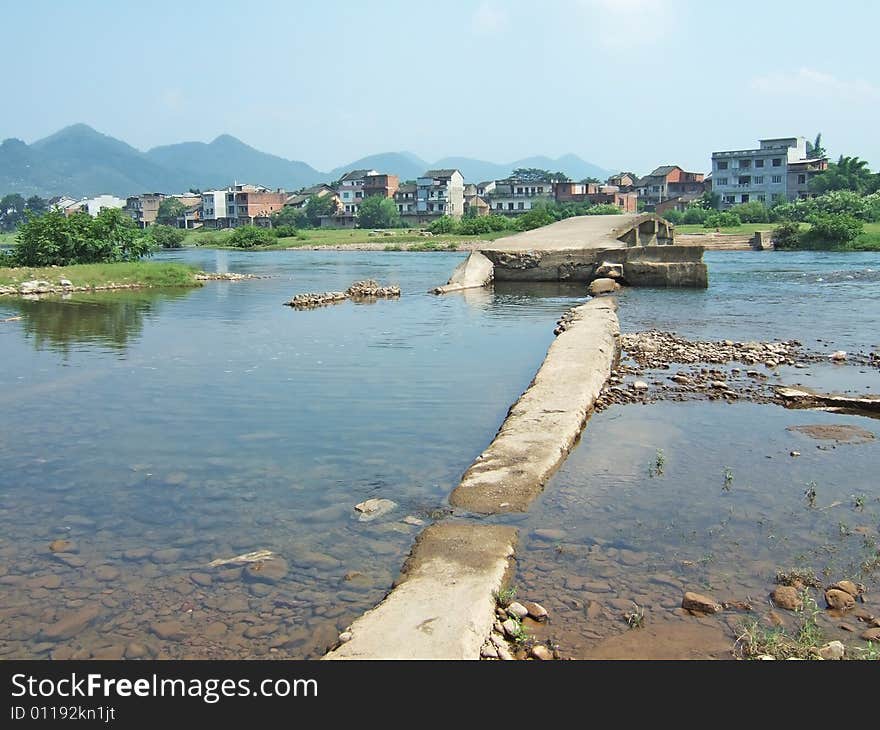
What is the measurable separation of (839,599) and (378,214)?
108 meters

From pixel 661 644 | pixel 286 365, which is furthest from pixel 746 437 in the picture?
pixel 286 365

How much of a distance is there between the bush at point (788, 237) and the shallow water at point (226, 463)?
41.8m

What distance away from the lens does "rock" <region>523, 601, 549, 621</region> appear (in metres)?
5.16

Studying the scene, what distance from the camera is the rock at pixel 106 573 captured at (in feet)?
19.5

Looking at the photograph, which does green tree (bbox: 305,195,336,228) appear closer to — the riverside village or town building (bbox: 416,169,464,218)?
A: town building (bbox: 416,169,464,218)

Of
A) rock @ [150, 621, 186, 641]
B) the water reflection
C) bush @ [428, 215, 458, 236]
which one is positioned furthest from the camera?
bush @ [428, 215, 458, 236]

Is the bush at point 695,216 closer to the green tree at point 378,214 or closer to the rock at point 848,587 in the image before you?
the green tree at point 378,214

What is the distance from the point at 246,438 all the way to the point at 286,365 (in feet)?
16.4

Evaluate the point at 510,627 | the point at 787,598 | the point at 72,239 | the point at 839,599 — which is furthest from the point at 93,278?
the point at 839,599

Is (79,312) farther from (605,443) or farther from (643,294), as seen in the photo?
(605,443)

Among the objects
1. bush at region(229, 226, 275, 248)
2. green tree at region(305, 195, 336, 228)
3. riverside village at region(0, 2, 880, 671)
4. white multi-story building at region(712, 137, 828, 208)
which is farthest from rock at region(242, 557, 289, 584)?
green tree at region(305, 195, 336, 228)

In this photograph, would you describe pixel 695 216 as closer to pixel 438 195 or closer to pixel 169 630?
pixel 438 195

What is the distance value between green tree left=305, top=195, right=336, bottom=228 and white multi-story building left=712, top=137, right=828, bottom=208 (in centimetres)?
5139

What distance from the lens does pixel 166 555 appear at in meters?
6.35
